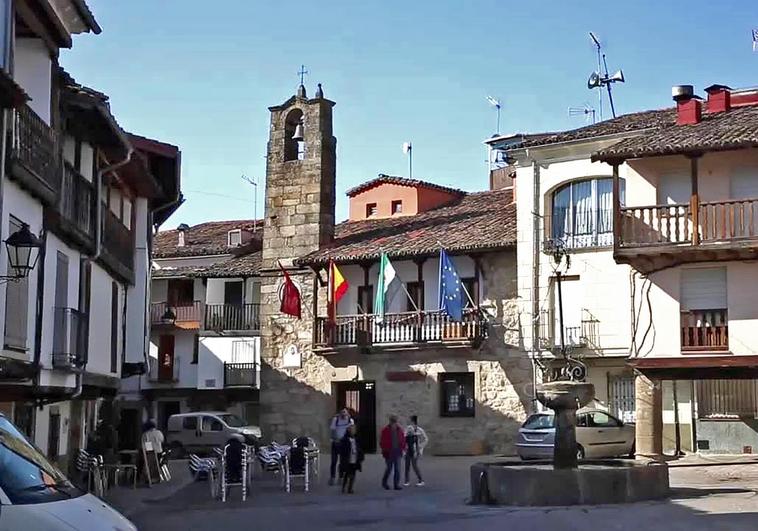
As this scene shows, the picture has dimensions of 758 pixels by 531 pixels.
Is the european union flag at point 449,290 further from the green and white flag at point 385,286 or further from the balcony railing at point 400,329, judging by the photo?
the green and white flag at point 385,286

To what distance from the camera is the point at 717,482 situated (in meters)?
20.3

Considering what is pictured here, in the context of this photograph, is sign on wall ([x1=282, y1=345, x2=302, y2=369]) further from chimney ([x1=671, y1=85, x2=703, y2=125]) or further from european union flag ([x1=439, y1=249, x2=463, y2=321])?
chimney ([x1=671, y1=85, x2=703, y2=125])

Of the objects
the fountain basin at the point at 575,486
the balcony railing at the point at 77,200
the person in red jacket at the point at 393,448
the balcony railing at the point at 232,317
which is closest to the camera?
the fountain basin at the point at 575,486

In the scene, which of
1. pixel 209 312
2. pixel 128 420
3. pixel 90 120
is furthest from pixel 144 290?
pixel 209 312

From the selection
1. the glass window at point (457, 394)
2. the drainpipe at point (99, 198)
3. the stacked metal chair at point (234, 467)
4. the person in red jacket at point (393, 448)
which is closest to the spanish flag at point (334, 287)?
the glass window at point (457, 394)

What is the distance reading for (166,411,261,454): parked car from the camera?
35969 mm

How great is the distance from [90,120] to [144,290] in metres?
6.83

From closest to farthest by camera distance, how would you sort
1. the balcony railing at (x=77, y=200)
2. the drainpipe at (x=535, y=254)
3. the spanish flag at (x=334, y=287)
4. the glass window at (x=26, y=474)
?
the glass window at (x=26, y=474) → the balcony railing at (x=77, y=200) → the drainpipe at (x=535, y=254) → the spanish flag at (x=334, y=287)

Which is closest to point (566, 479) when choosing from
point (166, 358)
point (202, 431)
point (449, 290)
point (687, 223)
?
point (687, 223)

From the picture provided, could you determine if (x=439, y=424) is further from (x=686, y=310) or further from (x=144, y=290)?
(x=144, y=290)

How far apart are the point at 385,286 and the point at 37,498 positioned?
26633mm

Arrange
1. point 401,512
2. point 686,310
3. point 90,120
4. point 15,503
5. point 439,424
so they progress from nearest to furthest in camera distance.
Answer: point 15,503 < point 401,512 < point 90,120 < point 686,310 < point 439,424

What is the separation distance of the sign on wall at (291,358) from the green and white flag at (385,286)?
3408 mm

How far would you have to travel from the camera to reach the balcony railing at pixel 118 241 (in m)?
21.8
